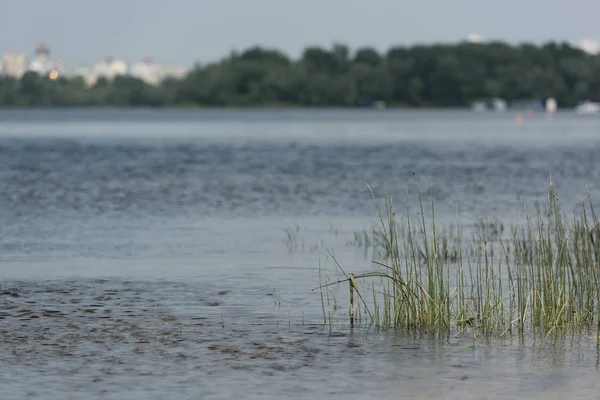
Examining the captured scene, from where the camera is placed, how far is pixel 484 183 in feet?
197

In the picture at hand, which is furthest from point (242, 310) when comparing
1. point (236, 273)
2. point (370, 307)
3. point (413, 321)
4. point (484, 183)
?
point (484, 183)

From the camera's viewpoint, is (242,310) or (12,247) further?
(12,247)

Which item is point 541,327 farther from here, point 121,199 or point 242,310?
point 121,199

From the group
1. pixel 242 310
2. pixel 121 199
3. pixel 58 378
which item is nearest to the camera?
pixel 58 378

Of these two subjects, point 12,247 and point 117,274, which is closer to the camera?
point 117,274

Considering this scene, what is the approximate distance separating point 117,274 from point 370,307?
6.87 meters

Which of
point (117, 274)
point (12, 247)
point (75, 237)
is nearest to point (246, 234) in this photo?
point (75, 237)

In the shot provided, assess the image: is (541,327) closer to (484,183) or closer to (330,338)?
(330,338)

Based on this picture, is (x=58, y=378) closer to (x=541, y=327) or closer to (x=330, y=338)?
(x=330, y=338)

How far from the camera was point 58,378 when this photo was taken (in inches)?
642

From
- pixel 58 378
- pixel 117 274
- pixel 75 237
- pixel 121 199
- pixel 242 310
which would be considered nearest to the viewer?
pixel 58 378

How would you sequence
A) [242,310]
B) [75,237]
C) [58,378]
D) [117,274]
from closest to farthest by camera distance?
[58,378] < [242,310] < [117,274] < [75,237]

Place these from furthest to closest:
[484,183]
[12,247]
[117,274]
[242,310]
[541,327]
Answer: [484,183] → [12,247] → [117,274] → [242,310] → [541,327]

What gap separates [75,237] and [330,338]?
55.5 feet
